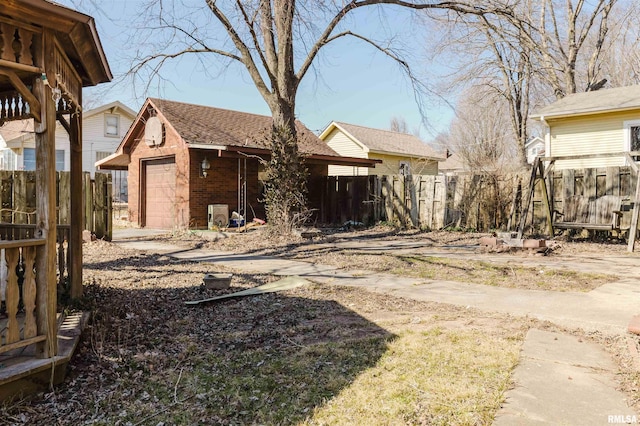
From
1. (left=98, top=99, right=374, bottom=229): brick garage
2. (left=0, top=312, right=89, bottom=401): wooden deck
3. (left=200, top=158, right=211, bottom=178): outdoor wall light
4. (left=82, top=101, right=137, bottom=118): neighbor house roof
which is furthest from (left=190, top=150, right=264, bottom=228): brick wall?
(left=82, top=101, right=137, bottom=118): neighbor house roof

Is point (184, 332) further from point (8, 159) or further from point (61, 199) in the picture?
point (8, 159)

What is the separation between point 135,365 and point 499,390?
106 inches

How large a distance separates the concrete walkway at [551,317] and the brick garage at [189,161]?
18.0 feet

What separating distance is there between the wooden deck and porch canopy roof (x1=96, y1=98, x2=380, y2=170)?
10.0 meters

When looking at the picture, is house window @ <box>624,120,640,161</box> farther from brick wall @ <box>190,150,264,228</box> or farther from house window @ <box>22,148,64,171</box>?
house window @ <box>22,148,64,171</box>

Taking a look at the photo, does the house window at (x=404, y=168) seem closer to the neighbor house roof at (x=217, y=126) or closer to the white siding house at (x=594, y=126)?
the neighbor house roof at (x=217, y=126)

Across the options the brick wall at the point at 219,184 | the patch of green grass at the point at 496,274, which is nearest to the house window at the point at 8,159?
the brick wall at the point at 219,184

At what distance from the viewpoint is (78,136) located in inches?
201

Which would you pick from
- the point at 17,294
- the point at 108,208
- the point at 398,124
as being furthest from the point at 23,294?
the point at 398,124

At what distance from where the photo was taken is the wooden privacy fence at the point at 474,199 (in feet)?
34.2

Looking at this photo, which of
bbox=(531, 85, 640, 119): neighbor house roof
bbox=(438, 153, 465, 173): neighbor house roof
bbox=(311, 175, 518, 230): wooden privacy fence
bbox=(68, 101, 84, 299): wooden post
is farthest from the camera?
bbox=(438, 153, 465, 173): neighbor house roof

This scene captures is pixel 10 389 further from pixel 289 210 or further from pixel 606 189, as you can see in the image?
pixel 606 189

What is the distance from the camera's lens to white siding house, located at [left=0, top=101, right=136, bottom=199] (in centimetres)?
2438

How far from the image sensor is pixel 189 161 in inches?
561
